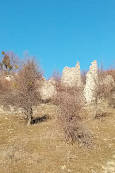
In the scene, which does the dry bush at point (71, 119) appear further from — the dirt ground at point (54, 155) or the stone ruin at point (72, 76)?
the stone ruin at point (72, 76)

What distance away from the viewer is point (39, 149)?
1234 centimetres

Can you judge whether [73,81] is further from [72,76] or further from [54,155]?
[54,155]

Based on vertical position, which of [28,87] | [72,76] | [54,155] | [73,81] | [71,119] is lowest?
[54,155]

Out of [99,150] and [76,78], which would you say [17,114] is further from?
[76,78]

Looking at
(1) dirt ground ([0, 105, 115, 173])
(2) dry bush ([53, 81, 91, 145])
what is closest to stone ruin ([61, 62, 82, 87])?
(2) dry bush ([53, 81, 91, 145])

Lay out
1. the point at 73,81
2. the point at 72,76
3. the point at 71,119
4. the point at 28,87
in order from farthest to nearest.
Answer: the point at 72,76
the point at 73,81
the point at 28,87
the point at 71,119

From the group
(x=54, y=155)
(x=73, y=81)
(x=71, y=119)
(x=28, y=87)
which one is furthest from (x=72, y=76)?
(x=54, y=155)

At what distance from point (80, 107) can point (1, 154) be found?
23.1ft

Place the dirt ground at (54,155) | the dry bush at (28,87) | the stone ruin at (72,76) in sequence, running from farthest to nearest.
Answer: the stone ruin at (72,76) → the dry bush at (28,87) → the dirt ground at (54,155)

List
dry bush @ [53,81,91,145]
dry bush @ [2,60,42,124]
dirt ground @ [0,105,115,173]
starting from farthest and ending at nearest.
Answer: dry bush @ [2,60,42,124] → dry bush @ [53,81,91,145] → dirt ground @ [0,105,115,173]

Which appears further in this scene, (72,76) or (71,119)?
(72,76)

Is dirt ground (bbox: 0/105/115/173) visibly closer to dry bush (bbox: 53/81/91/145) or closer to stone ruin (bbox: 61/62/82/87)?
dry bush (bbox: 53/81/91/145)

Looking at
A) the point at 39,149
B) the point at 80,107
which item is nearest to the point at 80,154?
the point at 39,149

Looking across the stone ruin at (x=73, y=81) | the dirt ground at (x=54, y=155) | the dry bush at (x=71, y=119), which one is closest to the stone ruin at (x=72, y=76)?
the stone ruin at (x=73, y=81)
